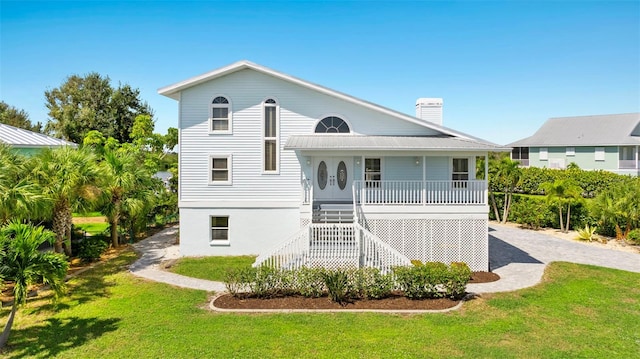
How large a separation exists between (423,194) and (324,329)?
26.2ft

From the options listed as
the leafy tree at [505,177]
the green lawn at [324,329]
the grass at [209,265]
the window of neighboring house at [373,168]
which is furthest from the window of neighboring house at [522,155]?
the grass at [209,265]

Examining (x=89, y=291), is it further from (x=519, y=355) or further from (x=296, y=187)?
(x=519, y=355)

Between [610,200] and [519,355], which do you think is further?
[610,200]

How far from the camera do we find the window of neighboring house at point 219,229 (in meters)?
17.6

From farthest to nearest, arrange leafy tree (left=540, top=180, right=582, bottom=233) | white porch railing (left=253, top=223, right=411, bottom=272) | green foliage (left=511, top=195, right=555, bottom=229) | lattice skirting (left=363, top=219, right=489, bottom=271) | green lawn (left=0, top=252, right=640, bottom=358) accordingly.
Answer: green foliage (left=511, top=195, right=555, bottom=229) < leafy tree (left=540, top=180, right=582, bottom=233) < lattice skirting (left=363, top=219, right=489, bottom=271) < white porch railing (left=253, top=223, right=411, bottom=272) < green lawn (left=0, top=252, right=640, bottom=358)

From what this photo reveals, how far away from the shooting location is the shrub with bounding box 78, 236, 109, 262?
53.4 ft

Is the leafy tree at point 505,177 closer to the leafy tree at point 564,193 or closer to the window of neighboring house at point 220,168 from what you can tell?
the leafy tree at point 564,193

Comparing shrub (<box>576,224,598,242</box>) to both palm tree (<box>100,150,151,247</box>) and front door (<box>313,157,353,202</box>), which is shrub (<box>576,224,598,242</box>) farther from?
palm tree (<box>100,150,151,247</box>)

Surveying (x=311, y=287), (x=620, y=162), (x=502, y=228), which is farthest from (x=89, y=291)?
(x=620, y=162)

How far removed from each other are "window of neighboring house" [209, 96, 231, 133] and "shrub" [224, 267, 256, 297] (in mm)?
7632

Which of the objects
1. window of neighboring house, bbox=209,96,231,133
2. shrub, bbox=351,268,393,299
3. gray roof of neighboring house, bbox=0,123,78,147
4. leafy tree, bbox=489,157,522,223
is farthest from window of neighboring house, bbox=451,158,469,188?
gray roof of neighboring house, bbox=0,123,78,147

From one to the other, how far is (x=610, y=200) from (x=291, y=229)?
17080mm

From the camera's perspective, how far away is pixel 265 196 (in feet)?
57.0

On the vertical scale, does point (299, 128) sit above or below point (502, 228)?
above
